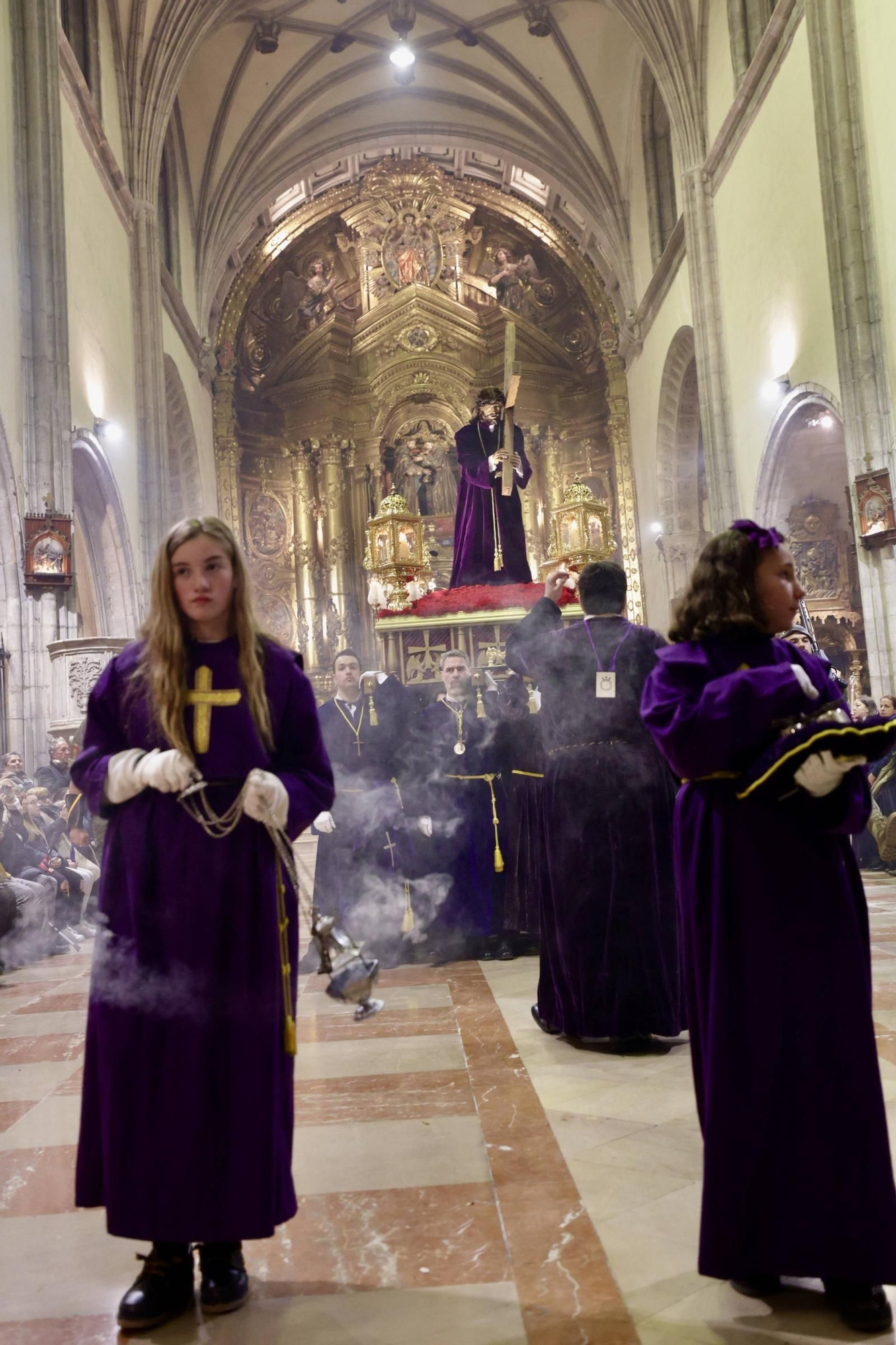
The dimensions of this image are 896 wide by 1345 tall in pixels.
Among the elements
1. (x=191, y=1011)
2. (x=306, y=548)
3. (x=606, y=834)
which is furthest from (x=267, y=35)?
(x=191, y=1011)

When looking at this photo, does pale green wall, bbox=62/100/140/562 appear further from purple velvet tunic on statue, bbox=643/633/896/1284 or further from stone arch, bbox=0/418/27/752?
purple velvet tunic on statue, bbox=643/633/896/1284

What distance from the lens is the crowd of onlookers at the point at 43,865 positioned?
702 centimetres

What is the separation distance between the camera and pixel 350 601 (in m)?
22.9

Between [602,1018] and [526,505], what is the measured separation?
19301 millimetres

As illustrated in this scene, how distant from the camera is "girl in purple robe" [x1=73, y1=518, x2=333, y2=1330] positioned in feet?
7.38

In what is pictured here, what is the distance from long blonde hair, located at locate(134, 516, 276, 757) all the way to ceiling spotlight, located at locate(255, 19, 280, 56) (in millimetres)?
19474

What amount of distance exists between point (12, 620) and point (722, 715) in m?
8.90

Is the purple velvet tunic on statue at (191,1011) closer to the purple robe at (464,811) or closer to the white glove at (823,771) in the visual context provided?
the white glove at (823,771)

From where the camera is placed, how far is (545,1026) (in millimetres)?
4438

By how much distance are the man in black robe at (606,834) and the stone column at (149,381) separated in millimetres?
Result: 11331

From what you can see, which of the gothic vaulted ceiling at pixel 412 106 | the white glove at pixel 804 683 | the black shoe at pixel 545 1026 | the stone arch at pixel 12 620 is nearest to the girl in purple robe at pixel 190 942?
the white glove at pixel 804 683

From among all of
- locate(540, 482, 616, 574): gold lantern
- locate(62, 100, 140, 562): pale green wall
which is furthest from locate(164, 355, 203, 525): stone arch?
locate(540, 482, 616, 574): gold lantern

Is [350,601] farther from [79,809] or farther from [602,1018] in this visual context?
[602,1018]

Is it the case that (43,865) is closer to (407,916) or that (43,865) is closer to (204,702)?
(407,916)
